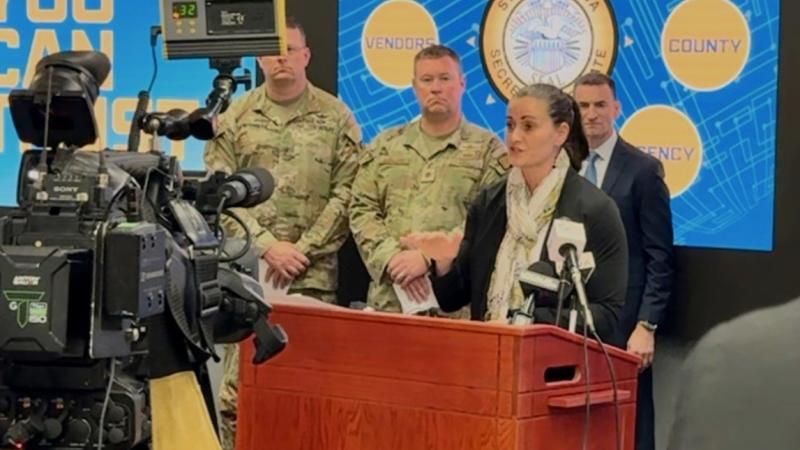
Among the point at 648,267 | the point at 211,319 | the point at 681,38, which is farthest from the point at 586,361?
the point at 681,38

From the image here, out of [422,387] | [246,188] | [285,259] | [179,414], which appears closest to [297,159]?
[285,259]

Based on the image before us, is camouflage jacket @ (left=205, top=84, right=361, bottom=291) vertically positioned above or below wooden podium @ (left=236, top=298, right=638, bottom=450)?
above

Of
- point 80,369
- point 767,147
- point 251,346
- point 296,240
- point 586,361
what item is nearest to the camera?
point 80,369

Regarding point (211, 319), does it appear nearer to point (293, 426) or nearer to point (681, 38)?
point (293, 426)

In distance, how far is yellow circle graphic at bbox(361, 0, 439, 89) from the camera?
4723mm

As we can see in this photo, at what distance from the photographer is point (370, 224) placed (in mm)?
4348

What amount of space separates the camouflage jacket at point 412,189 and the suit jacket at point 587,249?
42 cm

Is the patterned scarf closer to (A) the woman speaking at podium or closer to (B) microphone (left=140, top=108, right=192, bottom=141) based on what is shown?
(A) the woman speaking at podium

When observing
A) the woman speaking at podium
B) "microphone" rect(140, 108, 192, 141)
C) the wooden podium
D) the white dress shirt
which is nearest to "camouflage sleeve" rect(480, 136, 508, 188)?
the white dress shirt

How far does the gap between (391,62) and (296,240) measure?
30.5 inches

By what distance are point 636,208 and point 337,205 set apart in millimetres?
1025

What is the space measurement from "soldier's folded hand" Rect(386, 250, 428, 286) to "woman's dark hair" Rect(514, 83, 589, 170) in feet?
2.18

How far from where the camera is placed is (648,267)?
423 centimetres

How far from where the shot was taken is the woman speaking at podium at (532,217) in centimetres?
350
